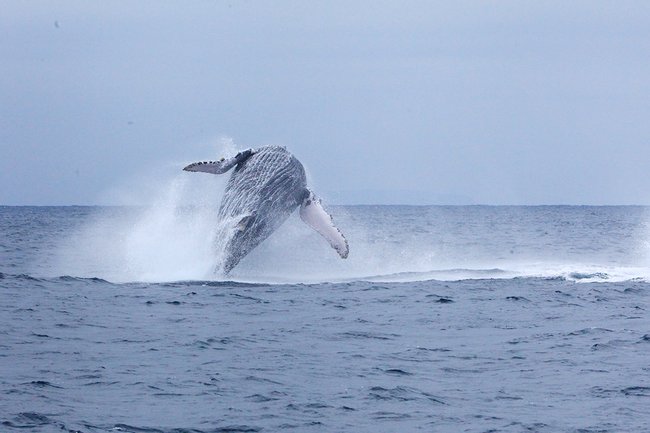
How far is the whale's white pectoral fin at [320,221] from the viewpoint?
17.8 meters

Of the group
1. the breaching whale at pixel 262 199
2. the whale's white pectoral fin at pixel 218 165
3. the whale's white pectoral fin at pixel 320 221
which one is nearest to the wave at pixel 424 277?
the breaching whale at pixel 262 199

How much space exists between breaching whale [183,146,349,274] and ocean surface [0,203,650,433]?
36.8 inches

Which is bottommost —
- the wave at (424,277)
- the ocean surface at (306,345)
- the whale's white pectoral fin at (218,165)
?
the ocean surface at (306,345)

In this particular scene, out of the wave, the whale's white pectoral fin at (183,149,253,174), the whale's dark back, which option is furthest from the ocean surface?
the whale's white pectoral fin at (183,149,253,174)

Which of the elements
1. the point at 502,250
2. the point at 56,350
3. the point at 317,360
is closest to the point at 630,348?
the point at 317,360

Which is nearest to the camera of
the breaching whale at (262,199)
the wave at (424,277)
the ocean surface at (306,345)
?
the ocean surface at (306,345)

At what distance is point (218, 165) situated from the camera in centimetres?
1792

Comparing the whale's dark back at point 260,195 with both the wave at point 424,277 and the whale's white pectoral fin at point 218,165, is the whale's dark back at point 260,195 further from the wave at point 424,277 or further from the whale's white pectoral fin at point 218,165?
the wave at point 424,277

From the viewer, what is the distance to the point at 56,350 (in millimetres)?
11977

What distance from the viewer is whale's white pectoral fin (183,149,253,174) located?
1775cm

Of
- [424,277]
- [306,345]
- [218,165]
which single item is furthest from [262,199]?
[306,345]

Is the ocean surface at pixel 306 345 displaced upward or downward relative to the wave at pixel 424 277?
downward

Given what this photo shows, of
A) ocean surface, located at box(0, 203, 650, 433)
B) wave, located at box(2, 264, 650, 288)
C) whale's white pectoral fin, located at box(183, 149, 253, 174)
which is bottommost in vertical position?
ocean surface, located at box(0, 203, 650, 433)

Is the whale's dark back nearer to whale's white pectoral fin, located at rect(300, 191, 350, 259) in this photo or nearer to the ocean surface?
whale's white pectoral fin, located at rect(300, 191, 350, 259)
